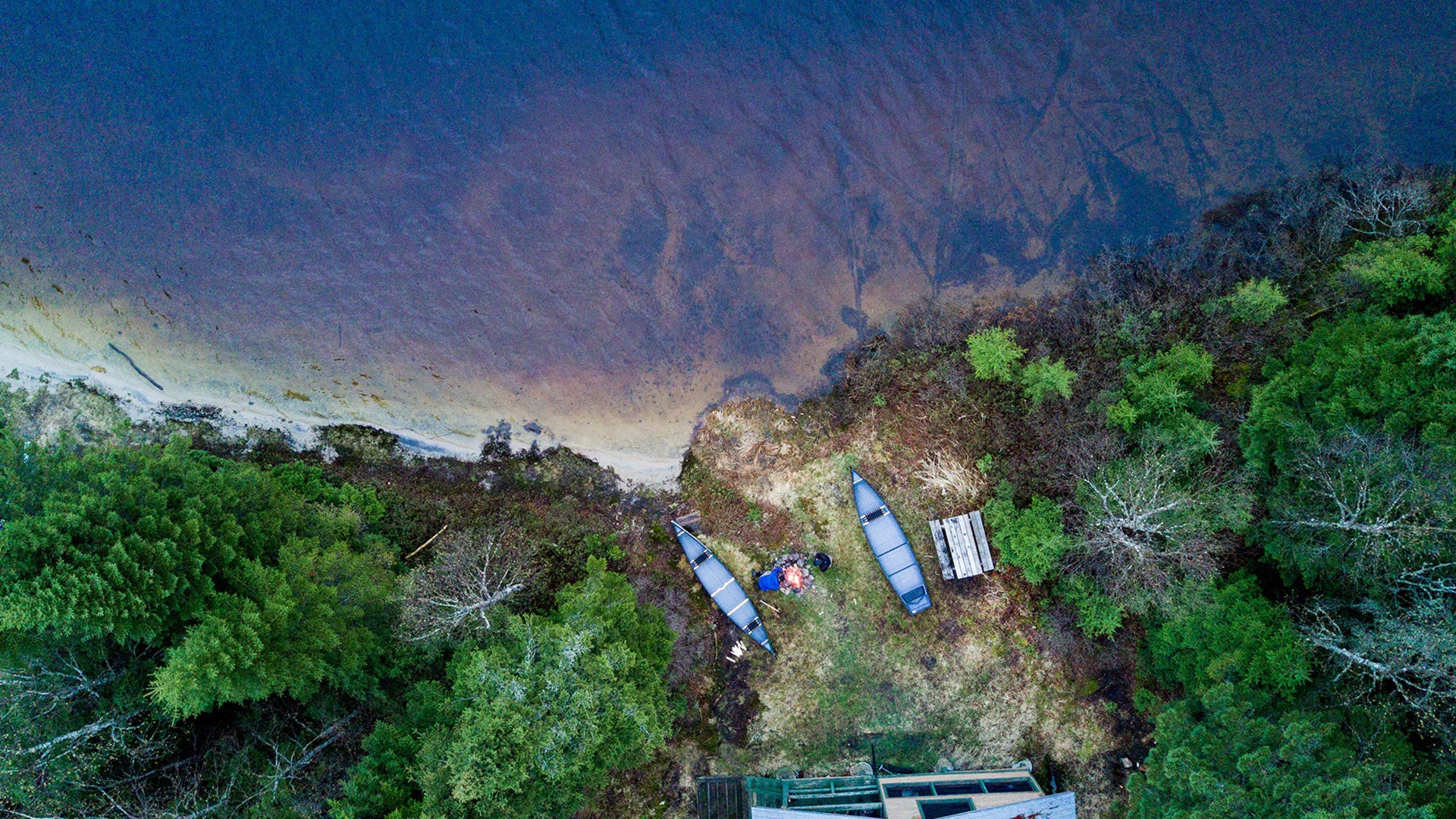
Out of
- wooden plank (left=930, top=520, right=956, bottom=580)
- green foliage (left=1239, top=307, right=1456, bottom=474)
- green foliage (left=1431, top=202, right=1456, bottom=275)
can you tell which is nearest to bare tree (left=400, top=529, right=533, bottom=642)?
wooden plank (left=930, top=520, right=956, bottom=580)

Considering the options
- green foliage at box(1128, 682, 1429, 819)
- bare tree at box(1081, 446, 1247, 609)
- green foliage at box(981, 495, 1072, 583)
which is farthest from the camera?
green foliage at box(981, 495, 1072, 583)

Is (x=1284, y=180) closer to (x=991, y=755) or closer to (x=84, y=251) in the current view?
(x=991, y=755)

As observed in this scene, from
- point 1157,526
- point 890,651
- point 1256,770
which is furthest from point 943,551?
point 1256,770

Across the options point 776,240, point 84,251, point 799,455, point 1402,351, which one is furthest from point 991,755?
point 84,251

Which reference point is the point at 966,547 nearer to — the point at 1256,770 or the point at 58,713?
the point at 1256,770

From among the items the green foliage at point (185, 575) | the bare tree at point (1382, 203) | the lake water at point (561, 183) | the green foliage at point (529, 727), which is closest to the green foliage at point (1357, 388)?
the bare tree at point (1382, 203)

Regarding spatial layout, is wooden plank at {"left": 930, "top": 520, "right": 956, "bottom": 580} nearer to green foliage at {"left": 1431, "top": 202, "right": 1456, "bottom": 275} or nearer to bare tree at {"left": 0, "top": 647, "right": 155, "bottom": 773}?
green foliage at {"left": 1431, "top": 202, "right": 1456, "bottom": 275}
